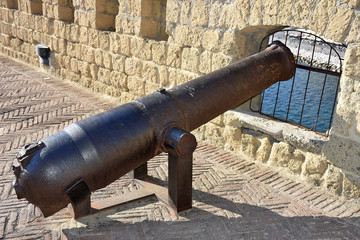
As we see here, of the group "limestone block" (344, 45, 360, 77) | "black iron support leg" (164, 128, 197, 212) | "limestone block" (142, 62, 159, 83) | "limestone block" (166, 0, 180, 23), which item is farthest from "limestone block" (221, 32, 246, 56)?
"black iron support leg" (164, 128, 197, 212)

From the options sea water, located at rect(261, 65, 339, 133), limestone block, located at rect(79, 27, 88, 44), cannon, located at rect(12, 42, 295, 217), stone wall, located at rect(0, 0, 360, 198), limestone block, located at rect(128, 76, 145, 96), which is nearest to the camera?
cannon, located at rect(12, 42, 295, 217)

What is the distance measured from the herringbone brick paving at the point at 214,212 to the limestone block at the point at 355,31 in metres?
1.73

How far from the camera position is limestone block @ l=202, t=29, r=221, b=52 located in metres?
4.74

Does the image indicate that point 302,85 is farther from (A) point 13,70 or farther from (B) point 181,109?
(B) point 181,109

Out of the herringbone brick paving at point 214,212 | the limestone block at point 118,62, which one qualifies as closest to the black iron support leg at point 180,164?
the herringbone brick paving at point 214,212

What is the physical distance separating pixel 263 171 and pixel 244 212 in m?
1.00

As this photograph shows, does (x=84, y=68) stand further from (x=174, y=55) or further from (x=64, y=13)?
(x=174, y=55)

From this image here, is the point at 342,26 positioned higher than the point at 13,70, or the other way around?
the point at 342,26

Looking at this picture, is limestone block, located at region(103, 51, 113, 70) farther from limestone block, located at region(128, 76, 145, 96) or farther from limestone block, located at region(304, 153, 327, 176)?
limestone block, located at region(304, 153, 327, 176)

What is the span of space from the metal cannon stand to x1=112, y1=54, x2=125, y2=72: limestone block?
3.26 meters

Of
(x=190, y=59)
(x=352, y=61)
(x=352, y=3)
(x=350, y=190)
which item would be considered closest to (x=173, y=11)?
(x=190, y=59)

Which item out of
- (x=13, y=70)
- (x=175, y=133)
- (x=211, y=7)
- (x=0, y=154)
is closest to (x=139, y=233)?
(x=175, y=133)

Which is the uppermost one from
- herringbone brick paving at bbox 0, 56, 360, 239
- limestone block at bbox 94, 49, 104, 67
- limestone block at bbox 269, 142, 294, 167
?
limestone block at bbox 94, 49, 104, 67

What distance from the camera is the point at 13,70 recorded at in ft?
30.2
